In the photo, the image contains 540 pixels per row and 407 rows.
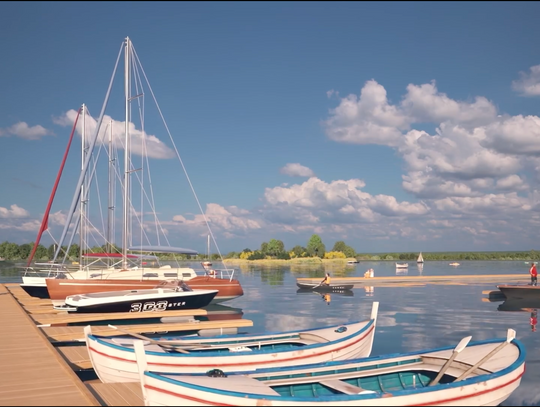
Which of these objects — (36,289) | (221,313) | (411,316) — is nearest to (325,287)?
(411,316)

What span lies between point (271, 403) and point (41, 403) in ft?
15.0

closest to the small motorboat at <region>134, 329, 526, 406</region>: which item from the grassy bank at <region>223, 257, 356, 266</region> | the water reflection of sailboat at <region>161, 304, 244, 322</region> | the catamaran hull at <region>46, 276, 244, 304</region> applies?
the water reflection of sailboat at <region>161, 304, 244, 322</region>

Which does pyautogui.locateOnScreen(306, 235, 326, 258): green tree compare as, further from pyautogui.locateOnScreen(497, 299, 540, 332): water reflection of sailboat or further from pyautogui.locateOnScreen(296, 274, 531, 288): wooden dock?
pyautogui.locateOnScreen(497, 299, 540, 332): water reflection of sailboat

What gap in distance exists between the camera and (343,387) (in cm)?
1002

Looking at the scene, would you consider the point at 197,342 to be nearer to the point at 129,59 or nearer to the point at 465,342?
the point at 465,342

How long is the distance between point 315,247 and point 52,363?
139951mm

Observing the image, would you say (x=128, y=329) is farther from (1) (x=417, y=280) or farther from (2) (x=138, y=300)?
(1) (x=417, y=280)

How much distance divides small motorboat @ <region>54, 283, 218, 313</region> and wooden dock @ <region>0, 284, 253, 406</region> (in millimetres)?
770

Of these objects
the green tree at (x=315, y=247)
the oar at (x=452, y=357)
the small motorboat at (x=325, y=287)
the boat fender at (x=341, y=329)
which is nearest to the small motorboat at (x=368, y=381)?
the oar at (x=452, y=357)

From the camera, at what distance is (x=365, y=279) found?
55000 millimetres

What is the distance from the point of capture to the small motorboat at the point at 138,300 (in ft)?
79.6

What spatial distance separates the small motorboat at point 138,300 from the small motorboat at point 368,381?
1380 centimetres

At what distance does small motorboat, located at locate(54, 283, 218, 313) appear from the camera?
79.6ft

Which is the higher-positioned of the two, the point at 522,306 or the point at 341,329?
the point at 341,329
